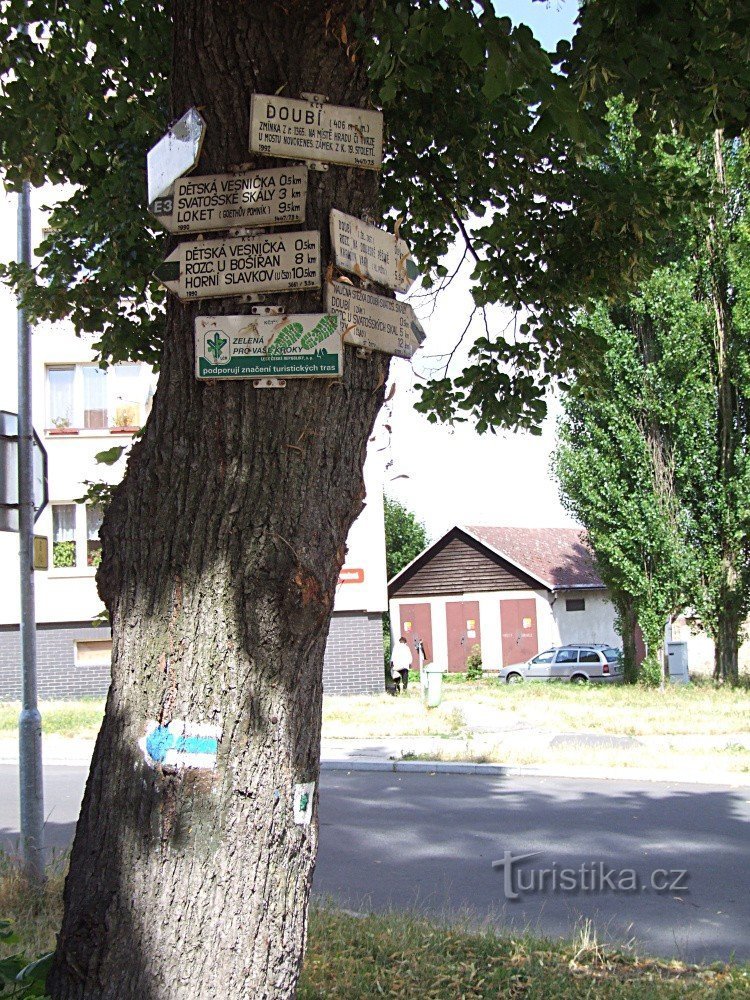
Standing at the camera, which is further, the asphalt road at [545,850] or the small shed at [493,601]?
the small shed at [493,601]

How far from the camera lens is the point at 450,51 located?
4863 mm

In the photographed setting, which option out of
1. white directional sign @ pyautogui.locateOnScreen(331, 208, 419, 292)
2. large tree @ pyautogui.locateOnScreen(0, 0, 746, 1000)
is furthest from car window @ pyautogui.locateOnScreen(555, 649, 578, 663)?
white directional sign @ pyautogui.locateOnScreen(331, 208, 419, 292)

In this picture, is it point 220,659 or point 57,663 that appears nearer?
point 220,659

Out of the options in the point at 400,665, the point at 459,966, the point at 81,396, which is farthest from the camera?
the point at 400,665

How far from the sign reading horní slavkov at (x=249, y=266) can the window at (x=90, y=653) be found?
811 inches

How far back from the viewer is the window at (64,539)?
22.3 meters

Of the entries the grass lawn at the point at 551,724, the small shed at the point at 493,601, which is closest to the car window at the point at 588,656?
the small shed at the point at 493,601

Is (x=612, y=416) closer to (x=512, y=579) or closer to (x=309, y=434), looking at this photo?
(x=512, y=579)

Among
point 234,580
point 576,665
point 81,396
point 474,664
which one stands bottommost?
point 474,664

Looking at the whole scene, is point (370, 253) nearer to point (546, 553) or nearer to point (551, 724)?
point (551, 724)

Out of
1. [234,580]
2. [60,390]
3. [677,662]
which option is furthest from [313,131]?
[677,662]

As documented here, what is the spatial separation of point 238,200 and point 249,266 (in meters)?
0.22

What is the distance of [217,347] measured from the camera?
293 centimetres

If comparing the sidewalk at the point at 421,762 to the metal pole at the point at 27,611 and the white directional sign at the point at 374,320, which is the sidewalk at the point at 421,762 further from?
the white directional sign at the point at 374,320
